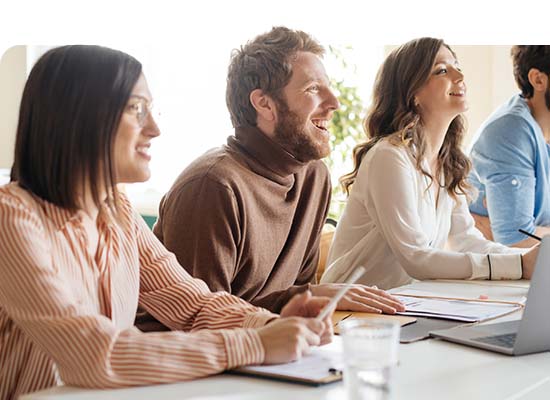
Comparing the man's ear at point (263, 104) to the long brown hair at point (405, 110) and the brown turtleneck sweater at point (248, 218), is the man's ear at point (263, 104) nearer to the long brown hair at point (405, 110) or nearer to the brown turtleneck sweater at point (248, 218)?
the brown turtleneck sweater at point (248, 218)

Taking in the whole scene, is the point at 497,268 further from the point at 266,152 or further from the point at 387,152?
the point at 266,152

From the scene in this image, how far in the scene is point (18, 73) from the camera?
4.71 m

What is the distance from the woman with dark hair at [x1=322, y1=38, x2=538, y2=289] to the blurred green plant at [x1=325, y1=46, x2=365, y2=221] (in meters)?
1.84

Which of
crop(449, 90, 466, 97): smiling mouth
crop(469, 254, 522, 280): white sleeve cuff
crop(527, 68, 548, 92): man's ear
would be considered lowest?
crop(469, 254, 522, 280): white sleeve cuff

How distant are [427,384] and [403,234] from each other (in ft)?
3.97

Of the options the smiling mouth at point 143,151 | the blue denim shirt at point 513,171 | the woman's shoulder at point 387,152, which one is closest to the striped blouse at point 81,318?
the smiling mouth at point 143,151

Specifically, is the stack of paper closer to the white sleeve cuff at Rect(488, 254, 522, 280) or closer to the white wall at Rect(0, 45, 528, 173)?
the white sleeve cuff at Rect(488, 254, 522, 280)

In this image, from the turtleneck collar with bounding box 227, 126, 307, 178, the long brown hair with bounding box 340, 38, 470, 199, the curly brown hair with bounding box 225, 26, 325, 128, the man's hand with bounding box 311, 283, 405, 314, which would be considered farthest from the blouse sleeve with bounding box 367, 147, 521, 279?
the man's hand with bounding box 311, 283, 405, 314

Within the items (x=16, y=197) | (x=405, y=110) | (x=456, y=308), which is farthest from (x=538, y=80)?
(x=16, y=197)

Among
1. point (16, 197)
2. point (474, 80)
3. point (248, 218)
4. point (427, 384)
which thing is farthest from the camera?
point (474, 80)

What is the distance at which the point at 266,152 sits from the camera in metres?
2.38

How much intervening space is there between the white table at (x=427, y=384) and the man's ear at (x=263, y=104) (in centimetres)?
111

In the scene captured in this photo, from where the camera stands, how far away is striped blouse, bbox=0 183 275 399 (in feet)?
4.15

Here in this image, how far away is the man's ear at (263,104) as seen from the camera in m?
2.48
